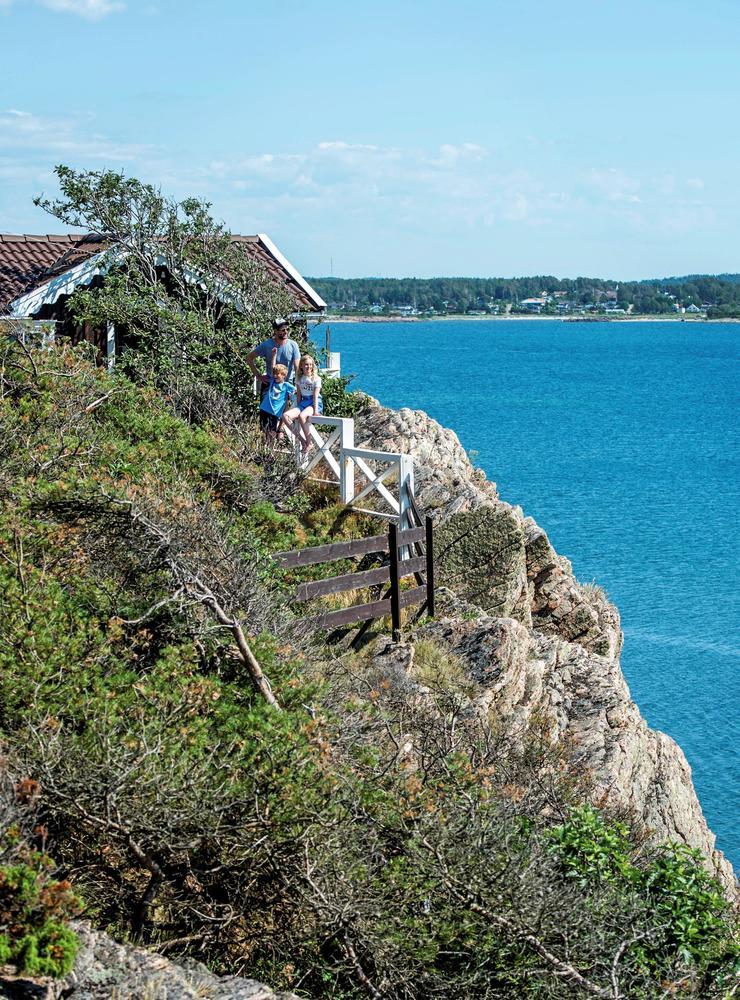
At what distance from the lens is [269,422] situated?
17500 mm

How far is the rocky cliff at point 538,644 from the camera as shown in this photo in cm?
1354

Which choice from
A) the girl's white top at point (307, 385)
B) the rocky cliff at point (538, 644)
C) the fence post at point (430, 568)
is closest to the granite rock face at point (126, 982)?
the rocky cliff at point (538, 644)

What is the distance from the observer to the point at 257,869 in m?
8.12

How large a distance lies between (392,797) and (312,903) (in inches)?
43.6

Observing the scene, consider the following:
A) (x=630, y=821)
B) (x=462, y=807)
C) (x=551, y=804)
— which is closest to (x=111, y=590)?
(x=462, y=807)

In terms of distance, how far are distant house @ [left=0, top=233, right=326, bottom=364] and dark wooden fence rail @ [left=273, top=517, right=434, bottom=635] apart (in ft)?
24.2

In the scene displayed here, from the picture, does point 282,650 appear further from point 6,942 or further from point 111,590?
point 6,942

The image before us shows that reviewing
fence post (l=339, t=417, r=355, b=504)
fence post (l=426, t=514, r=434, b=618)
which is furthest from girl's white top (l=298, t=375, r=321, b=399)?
fence post (l=426, t=514, r=434, b=618)

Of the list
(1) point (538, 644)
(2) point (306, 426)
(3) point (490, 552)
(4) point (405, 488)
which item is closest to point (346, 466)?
(4) point (405, 488)

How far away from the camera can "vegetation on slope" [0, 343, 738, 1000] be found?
26.0 feet

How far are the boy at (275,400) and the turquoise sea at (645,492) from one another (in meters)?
10.4

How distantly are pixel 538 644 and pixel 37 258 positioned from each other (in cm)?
1191

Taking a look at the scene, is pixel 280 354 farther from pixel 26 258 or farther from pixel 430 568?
pixel 26 258

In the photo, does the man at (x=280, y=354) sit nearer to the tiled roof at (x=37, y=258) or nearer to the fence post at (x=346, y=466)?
the fence post at (x=346, y=466)
